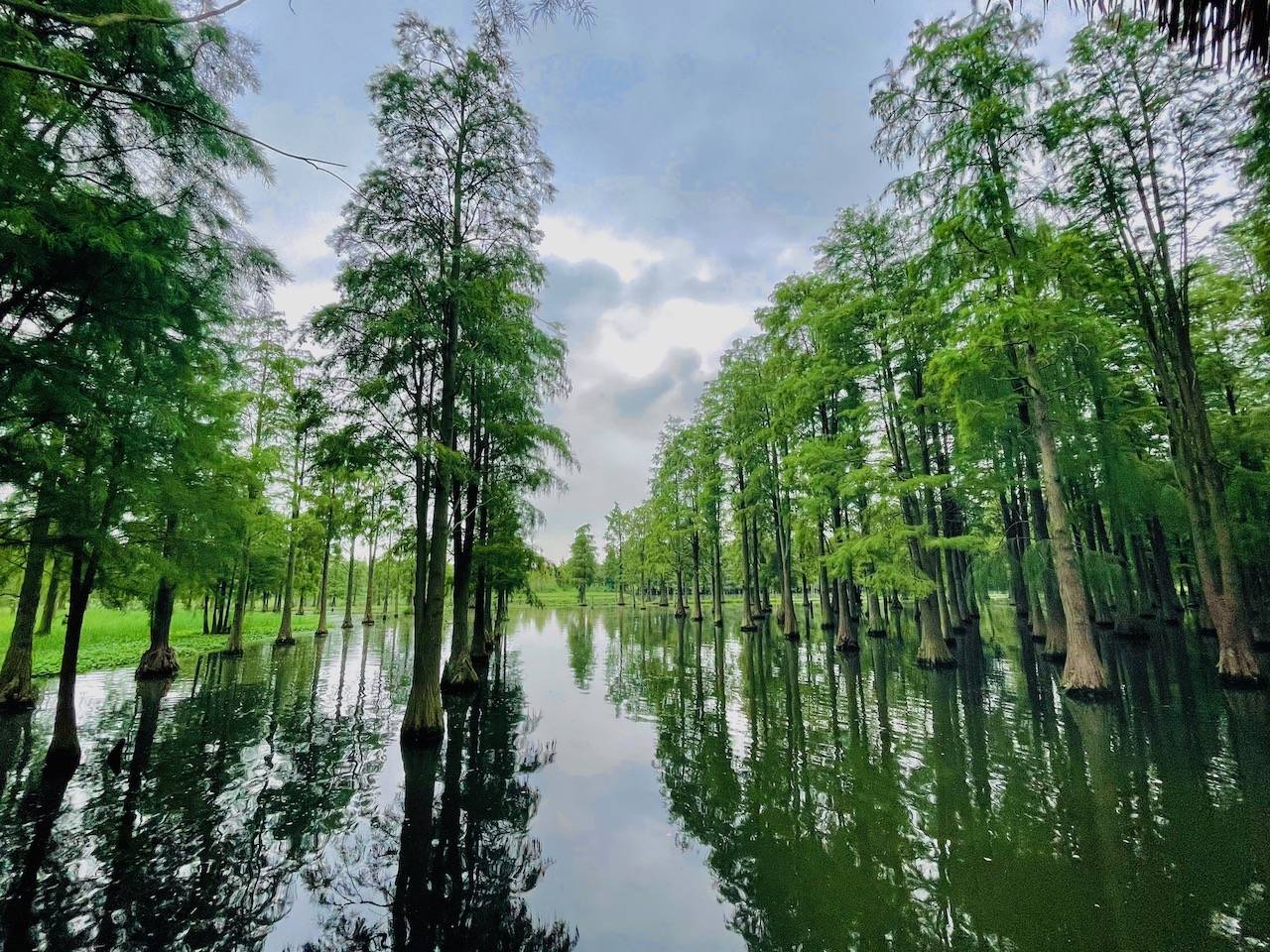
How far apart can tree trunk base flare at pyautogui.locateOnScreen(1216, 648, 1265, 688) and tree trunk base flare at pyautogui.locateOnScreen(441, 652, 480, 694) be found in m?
19.5

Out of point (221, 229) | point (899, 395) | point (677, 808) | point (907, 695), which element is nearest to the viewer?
point (677, 808)

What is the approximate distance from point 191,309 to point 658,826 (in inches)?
401

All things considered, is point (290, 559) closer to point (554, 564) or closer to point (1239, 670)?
point (554, 564)

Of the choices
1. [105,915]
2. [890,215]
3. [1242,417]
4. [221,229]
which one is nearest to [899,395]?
[890,215]

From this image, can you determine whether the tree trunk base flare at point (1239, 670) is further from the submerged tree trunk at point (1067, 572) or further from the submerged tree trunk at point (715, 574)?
the submerged tree trunk at point (715, 574)

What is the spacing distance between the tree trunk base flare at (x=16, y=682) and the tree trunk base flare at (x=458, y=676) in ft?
29.4

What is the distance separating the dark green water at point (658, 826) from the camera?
4688 mm

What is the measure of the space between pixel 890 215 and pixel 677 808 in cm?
1824

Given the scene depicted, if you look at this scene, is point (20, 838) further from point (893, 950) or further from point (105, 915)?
point (893, 950)

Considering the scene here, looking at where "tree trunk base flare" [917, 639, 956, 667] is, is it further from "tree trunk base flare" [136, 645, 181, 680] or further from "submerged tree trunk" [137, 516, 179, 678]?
"tree trunk base flare" [136, 645, 181, 680]

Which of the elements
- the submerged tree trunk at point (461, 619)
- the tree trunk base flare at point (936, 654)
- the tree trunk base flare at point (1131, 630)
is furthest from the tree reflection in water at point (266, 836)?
the tree trunk base flare at point (1131, 630)

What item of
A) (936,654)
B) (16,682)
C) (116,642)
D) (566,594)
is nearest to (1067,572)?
(936,654)

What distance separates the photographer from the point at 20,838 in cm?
598

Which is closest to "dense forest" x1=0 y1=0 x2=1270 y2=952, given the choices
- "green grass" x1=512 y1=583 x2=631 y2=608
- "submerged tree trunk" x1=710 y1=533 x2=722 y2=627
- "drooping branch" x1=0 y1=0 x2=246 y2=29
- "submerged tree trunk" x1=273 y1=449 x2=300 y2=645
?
"drooping branch" x1=0 y1=0 x2=246 y2=29
